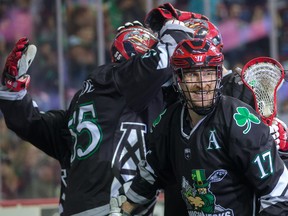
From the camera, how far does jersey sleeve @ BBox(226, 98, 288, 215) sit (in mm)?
3668

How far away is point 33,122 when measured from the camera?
5.18m

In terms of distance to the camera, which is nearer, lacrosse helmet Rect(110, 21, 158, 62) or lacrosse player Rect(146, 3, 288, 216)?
lacrosse player Rect(146, 3, 288, 216)

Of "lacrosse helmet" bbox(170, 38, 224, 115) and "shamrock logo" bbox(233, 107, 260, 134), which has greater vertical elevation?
"lacrosse helmet" bbox(170, 38, 224, 115)

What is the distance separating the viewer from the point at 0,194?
28.3ft

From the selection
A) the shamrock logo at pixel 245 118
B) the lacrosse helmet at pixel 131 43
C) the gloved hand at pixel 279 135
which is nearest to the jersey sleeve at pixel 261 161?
the shamrock logo at pixel 245 118

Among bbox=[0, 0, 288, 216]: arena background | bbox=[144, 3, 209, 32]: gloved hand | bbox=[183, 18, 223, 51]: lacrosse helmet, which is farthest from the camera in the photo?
bbox=[0, 0, 288, 216]: arena background

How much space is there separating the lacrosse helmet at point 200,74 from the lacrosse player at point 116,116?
0.63 m

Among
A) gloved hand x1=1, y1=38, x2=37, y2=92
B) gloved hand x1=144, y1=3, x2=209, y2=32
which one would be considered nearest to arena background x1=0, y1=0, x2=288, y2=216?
gloved hand x1=1, y1=38, x2=37, y2=92

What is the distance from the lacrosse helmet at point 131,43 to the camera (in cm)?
489

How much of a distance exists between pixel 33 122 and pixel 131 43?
77 centimetres

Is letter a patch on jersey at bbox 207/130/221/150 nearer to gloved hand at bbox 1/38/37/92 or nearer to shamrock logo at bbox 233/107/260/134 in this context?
shamrock logo at bbox 233/107/260/134

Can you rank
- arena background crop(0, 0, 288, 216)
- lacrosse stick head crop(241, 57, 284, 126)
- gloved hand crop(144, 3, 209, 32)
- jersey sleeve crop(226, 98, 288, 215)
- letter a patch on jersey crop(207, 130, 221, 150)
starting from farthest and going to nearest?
arena background crop(0, 0, 288, 216), gloved hand crop(144, 3, 209, 32), lacrosse stick head crop(241, 57, 284, 126), letter a patch on jersey crop(207, 130, 221, 150), jersey sleeve crop(226, 98, 288, 215)

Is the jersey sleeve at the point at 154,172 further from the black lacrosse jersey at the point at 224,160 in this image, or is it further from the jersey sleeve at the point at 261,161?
the jersey sleeve at the point at 261,161

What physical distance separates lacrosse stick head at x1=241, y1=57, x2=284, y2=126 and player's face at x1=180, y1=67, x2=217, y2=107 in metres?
0.36
